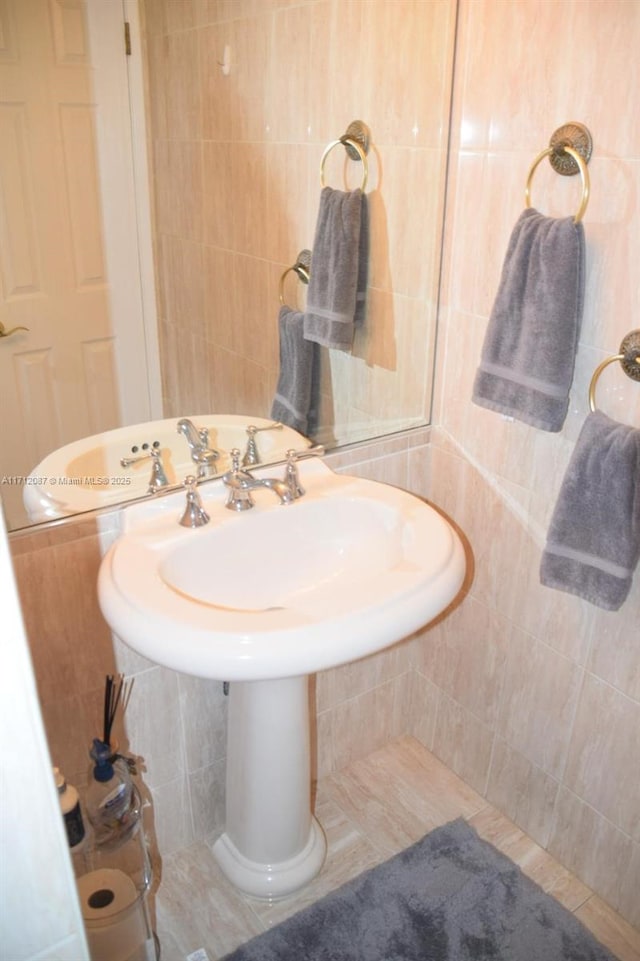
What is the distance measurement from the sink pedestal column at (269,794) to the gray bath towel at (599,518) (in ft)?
1.82

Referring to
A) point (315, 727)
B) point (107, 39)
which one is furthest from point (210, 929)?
point (107, 39)

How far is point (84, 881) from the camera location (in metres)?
1.37

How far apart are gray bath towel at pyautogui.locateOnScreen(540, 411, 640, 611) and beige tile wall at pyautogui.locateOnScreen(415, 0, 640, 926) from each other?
0.07 meters

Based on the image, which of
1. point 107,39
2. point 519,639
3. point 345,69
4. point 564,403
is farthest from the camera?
point 519,639

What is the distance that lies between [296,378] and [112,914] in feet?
3.53

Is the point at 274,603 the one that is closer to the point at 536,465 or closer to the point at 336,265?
the point at 536,465

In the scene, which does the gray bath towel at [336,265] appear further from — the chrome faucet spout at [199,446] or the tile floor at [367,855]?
the tile floor at [367,855]

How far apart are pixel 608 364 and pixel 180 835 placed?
4.47 ft

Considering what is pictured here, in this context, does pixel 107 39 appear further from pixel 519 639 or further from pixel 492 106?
pixel 519 639

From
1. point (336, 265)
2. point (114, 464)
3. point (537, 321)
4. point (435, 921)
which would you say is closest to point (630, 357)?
point (537, 321)

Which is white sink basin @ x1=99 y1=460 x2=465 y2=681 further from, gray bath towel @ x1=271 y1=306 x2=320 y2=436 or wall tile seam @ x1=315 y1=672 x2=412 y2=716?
wall tile seam @ x1=315 y1=672 x2=412 y2=716

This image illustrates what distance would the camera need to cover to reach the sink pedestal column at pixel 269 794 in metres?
1.48

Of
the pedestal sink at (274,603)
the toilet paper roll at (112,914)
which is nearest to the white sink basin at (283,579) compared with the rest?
the pedestal sink at (274,603)

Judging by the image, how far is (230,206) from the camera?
59.3 inches
